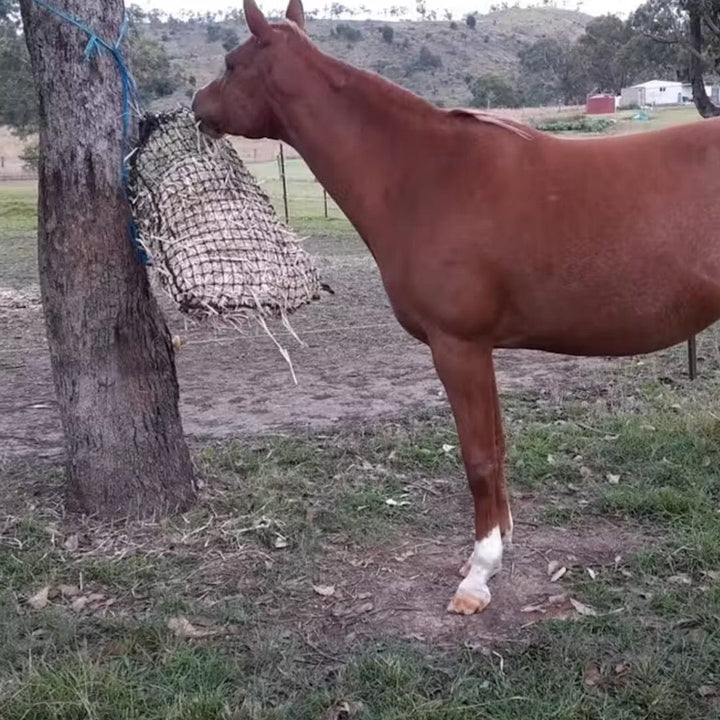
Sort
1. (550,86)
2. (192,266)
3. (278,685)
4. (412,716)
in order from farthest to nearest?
(550,86)
(192,266)
(278,685)
(412,716)

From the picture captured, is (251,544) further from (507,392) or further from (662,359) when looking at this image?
(662,359)

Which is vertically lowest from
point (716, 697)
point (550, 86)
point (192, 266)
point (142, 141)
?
point (716, 697)

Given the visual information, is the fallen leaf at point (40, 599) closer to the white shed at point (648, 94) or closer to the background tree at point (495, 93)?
the background tree at point (495, 93)

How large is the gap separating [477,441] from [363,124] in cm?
125

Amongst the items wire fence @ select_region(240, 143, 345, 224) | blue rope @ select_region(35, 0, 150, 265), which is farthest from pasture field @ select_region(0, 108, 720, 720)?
wire fence @ select_region(240, 143, 345, 224)

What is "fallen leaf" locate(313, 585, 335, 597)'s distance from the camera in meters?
3.42

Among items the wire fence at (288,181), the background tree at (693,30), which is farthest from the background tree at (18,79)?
the background tree at (693,30)

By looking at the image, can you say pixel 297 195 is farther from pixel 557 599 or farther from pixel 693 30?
pixel 557 599

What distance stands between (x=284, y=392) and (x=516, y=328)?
3.02m

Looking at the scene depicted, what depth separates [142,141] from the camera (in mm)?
3629

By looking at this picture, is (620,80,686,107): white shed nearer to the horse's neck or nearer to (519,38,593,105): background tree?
(519,38,593,105): background tree

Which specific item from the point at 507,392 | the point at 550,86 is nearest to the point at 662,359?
the point at 507,392

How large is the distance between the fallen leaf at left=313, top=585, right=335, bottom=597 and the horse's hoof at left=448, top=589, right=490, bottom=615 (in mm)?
464

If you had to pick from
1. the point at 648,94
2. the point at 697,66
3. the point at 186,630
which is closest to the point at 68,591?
the point at 186,630
